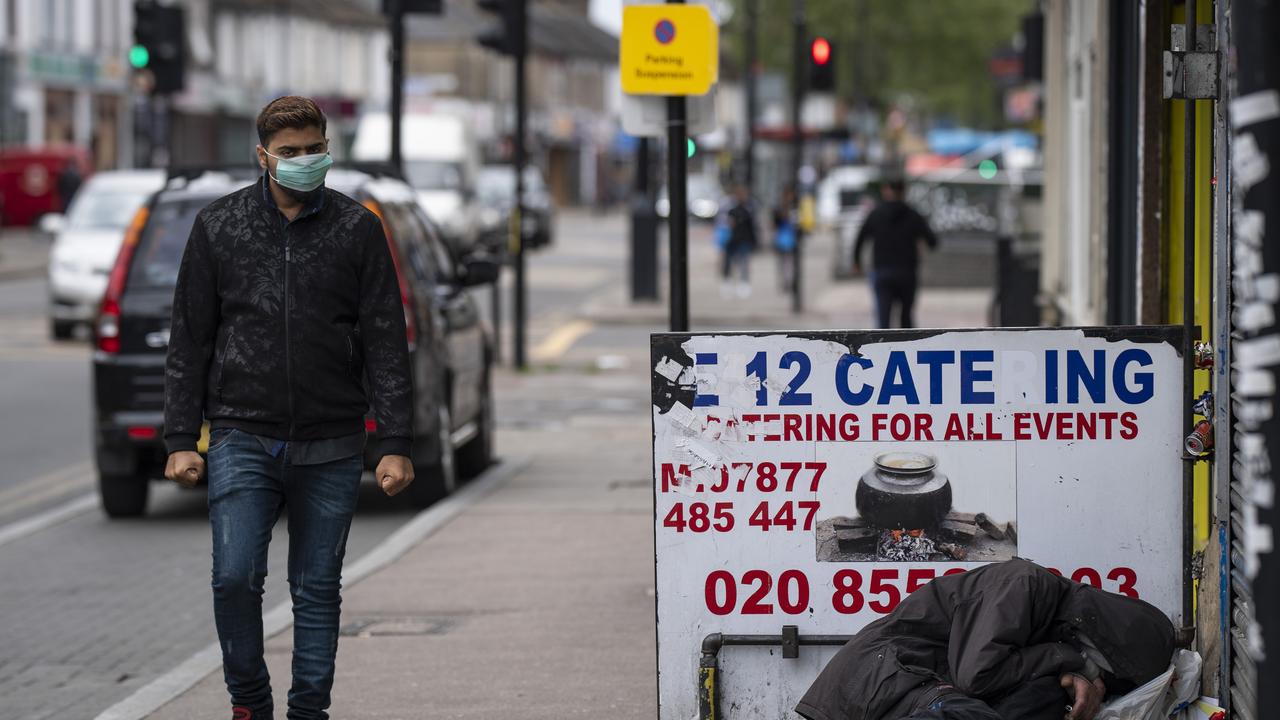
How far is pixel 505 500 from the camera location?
1173 centimetres

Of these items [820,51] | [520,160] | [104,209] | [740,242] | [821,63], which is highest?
[820,51]

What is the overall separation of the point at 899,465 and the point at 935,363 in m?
0.28

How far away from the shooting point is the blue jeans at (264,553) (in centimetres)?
548

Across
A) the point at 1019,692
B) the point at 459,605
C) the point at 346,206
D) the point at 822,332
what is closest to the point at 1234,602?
the point at 1019,692

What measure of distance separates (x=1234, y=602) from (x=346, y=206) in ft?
8.10

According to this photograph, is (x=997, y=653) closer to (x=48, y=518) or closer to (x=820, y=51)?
(x=48, y=518)

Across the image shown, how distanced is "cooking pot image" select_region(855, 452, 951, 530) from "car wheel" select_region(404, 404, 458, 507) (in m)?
5.85

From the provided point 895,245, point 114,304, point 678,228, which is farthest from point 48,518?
point 895,245

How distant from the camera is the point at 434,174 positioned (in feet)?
128

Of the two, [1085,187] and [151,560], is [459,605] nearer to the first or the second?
[151,560]

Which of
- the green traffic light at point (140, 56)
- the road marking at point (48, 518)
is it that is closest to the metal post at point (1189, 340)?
the road marking at point (48, 518)

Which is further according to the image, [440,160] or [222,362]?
[440,160]

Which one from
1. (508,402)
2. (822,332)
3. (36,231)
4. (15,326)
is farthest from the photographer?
(36,231)

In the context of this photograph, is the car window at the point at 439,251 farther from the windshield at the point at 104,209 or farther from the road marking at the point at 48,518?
the windshield at the point at 104,209
